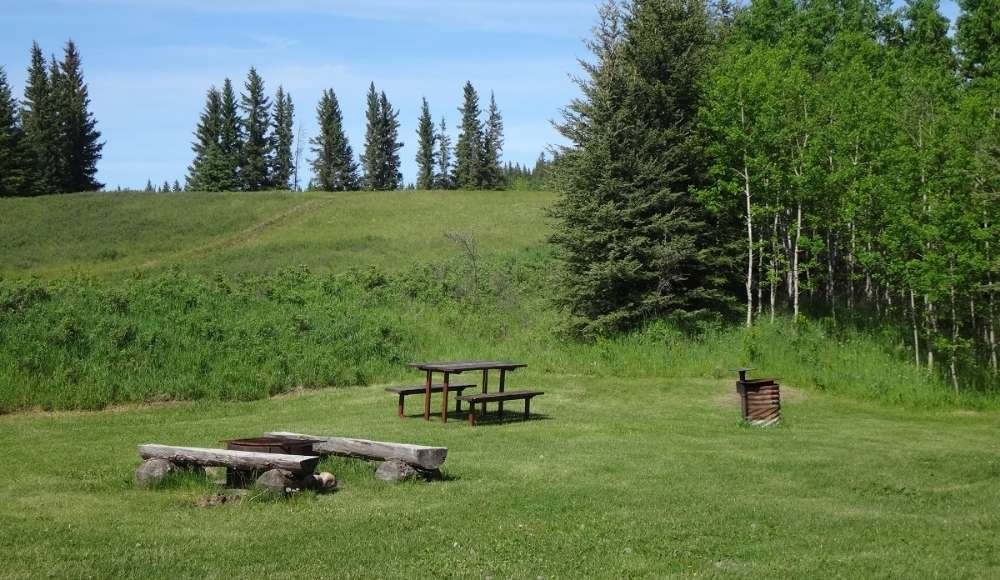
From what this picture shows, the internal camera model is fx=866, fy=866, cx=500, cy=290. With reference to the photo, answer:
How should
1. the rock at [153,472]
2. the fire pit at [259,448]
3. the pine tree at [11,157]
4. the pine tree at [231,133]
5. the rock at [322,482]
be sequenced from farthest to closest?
the pine tree at [231,133] → the pine tree at [11,157] → the fire pit at [259,448] → the rock at [153,472] → the rock at [322,482]

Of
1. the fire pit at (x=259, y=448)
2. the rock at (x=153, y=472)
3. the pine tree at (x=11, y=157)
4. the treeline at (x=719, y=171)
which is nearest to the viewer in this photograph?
the rock at (x=153, y=472)

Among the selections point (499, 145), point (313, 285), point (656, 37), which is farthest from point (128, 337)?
point (499, 145)

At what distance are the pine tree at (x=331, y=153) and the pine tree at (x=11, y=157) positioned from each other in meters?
30.9

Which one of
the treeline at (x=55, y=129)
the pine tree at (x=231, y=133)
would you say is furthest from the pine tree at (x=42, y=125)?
the pine tree at (x=231, y=133)

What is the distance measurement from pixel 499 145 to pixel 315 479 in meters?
88.7

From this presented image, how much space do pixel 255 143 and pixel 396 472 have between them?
82074 millimetres

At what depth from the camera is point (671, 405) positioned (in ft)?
63.7

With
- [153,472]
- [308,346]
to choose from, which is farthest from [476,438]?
[308,346]

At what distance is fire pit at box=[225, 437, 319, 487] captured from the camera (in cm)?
A: 1020

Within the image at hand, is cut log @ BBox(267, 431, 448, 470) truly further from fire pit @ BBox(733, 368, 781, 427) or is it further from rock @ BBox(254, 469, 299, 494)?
fire pit @ BBox(733, 368, 781, 427)

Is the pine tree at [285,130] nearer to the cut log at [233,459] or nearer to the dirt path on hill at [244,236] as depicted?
the dirt path on hill at [244,236]

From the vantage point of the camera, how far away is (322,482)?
1002 centimetres

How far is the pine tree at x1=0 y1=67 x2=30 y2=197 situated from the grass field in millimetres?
31215

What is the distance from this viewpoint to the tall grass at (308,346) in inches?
790
